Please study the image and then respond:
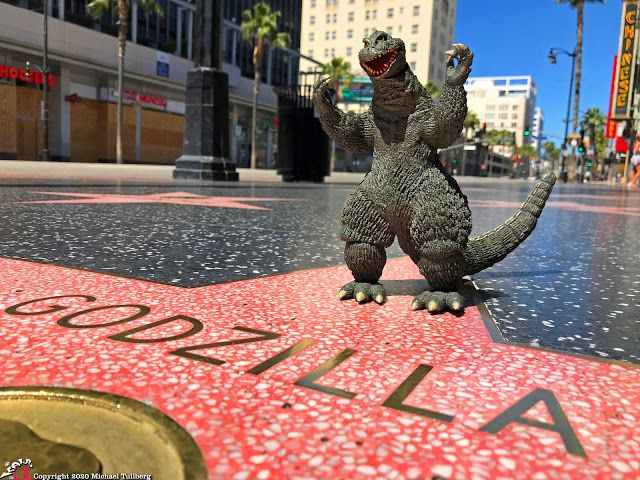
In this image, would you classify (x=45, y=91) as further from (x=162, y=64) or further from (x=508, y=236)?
(x=508, y=236)

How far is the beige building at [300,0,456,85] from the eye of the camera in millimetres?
67125

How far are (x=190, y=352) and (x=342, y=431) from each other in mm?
587

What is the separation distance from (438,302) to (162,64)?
32938mm

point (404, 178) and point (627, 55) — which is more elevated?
point (627, 55)

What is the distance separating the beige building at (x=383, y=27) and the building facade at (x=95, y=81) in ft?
113

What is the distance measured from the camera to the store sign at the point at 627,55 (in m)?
30.8

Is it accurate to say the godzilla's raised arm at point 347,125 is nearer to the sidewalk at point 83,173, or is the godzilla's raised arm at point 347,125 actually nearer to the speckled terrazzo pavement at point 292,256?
the speckled terrazzo pavement at point 292,256

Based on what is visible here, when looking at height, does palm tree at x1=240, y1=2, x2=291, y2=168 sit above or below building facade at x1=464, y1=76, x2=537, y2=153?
below

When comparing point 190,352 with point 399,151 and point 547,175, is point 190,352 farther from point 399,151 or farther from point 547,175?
point 547,175

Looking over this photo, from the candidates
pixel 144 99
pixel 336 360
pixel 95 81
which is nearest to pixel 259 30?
pixel 144 99

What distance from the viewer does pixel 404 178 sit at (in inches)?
84.9

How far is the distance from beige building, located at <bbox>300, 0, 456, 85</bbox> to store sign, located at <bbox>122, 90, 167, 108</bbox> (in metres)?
39.2

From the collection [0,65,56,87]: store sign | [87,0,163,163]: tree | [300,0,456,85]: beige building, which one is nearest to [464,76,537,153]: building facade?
[300,0,456,85]: beige building

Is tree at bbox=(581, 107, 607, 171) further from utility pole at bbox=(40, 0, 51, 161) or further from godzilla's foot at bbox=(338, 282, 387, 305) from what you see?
godzilla's foot at bbox=(338, 282, 387, 305)
